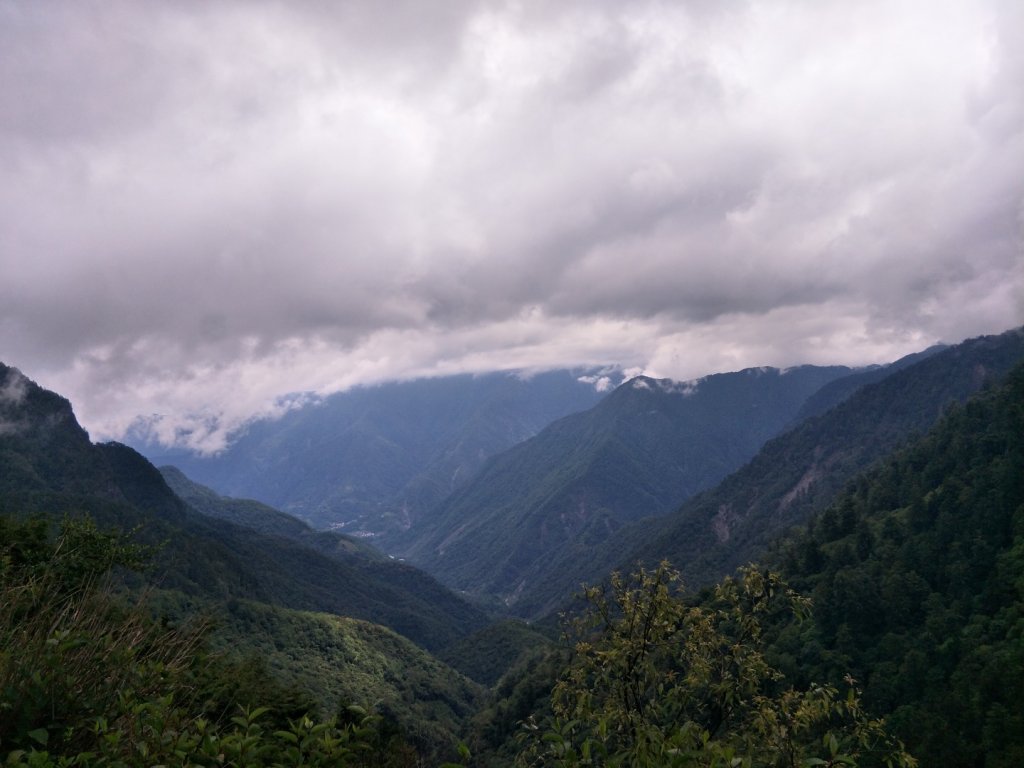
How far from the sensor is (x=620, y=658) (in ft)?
38.7

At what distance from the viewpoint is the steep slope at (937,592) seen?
227ft

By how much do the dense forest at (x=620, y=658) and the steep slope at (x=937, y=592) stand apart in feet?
1.23

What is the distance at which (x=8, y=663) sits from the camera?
6.62 metres

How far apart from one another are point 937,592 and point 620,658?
380 ft

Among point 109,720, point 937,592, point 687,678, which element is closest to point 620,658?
point 687,678

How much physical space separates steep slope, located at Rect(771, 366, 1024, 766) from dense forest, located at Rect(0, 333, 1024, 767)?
375 millimetres

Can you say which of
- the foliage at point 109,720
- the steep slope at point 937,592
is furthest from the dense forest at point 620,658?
the steep slope at point 937,592

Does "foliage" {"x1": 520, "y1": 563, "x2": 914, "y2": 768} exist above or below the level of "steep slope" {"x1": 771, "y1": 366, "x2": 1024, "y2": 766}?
above

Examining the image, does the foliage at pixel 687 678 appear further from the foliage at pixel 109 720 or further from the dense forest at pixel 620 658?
the foliage at pixel 109 720

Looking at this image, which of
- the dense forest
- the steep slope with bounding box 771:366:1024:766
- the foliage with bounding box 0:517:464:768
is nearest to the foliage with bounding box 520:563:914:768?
the dense forest

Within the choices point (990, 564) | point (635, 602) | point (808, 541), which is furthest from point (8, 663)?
point (808, 541)

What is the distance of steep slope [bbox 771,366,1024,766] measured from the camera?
69125 millimetres

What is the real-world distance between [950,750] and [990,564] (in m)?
43.7

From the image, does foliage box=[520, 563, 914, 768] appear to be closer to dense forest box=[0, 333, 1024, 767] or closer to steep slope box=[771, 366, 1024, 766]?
dense forest box=[0, 333, 1024, 767]
